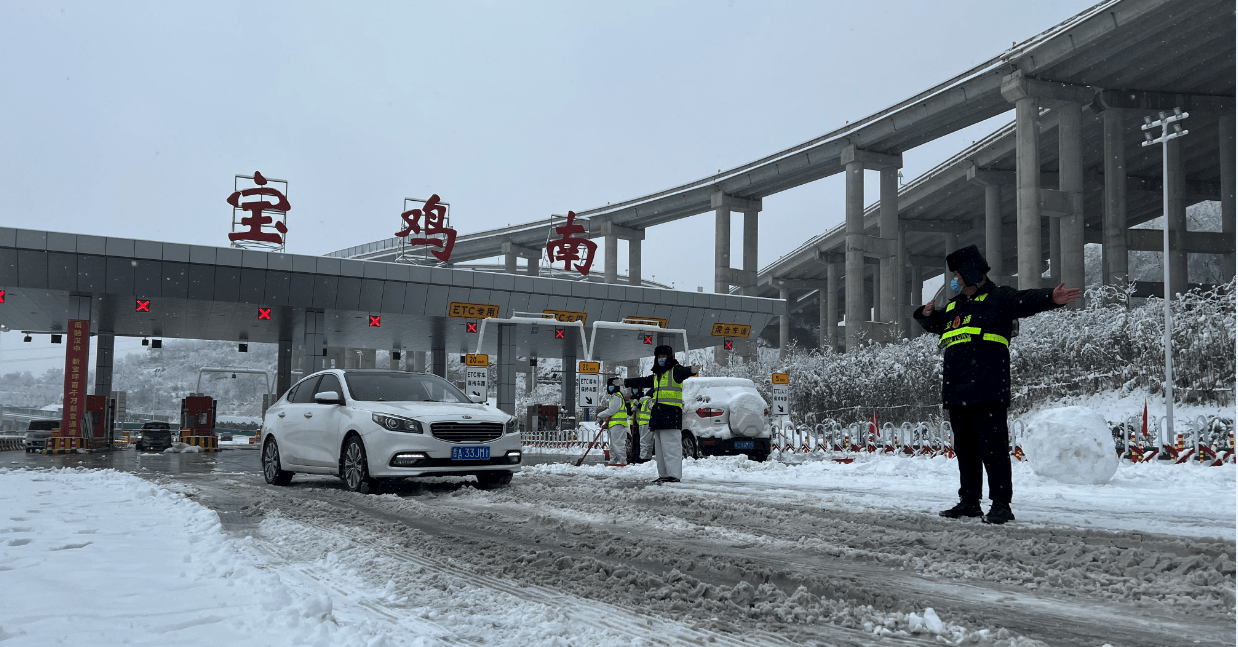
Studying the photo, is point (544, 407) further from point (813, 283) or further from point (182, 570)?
point (813, 283)

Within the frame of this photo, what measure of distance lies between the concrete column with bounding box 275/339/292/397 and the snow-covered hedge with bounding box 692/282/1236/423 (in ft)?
56.4

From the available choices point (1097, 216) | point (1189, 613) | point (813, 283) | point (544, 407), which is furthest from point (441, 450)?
point (813, 283)

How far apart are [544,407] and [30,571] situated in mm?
37001

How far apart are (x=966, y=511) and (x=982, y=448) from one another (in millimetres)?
480

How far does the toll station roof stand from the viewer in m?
26.2

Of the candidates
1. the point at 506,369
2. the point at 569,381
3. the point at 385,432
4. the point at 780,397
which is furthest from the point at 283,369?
the point at 385,432

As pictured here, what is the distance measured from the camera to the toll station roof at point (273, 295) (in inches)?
1033

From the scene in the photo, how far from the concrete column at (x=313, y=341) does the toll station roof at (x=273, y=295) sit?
36 cm

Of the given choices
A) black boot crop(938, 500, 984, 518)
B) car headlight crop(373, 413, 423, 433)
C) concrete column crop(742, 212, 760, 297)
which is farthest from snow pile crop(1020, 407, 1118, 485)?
concrete column crop(742, 212, 760, 297)

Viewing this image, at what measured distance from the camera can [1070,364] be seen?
25516 millimetres

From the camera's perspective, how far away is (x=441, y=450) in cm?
969

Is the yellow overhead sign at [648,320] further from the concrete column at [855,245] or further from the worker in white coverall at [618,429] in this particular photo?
the worker in white coverall at [618,429]

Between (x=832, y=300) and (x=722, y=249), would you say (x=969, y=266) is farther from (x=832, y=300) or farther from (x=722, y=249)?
(x=832, y=300)

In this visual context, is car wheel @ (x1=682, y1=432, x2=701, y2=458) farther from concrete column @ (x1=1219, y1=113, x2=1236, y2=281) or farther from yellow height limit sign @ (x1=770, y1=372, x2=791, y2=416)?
concrete column @ (x1=1219, y1=113, x2=1236, y2=281)
